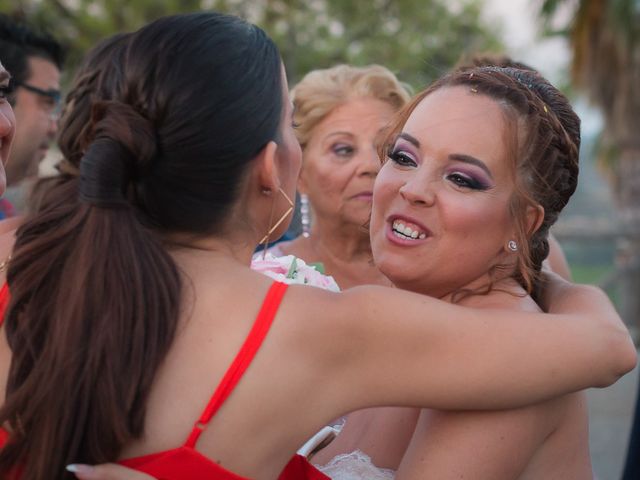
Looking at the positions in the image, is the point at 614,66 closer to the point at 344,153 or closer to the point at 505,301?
the point at 344,153

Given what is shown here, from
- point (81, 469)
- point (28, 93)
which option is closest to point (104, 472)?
point (81, 469)

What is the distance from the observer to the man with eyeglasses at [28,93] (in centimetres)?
513

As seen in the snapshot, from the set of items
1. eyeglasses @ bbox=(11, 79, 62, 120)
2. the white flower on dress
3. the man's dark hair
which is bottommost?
eyeglasses @ bbox=(11, 79, 62, 120)

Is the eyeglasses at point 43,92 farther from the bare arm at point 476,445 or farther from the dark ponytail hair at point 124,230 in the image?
the bare arm at point 476,445

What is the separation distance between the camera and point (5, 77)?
2.76 metres

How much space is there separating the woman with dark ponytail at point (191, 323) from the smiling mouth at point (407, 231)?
51 centimetres

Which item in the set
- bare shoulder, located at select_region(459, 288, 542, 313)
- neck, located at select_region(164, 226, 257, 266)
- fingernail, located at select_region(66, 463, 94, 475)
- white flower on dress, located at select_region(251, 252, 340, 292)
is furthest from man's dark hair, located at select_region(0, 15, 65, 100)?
fingernail, located at select_region(66, 463, 94, 475)

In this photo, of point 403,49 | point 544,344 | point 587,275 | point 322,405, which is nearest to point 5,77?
point 322,405

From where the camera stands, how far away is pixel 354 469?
2.27 m

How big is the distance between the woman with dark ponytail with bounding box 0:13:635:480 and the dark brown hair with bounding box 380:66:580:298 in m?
0.52

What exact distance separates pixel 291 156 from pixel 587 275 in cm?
1519

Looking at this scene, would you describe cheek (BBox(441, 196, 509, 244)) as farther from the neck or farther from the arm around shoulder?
the neck

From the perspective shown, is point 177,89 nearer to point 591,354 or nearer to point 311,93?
point 591,354

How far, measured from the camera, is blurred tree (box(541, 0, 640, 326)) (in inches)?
480
